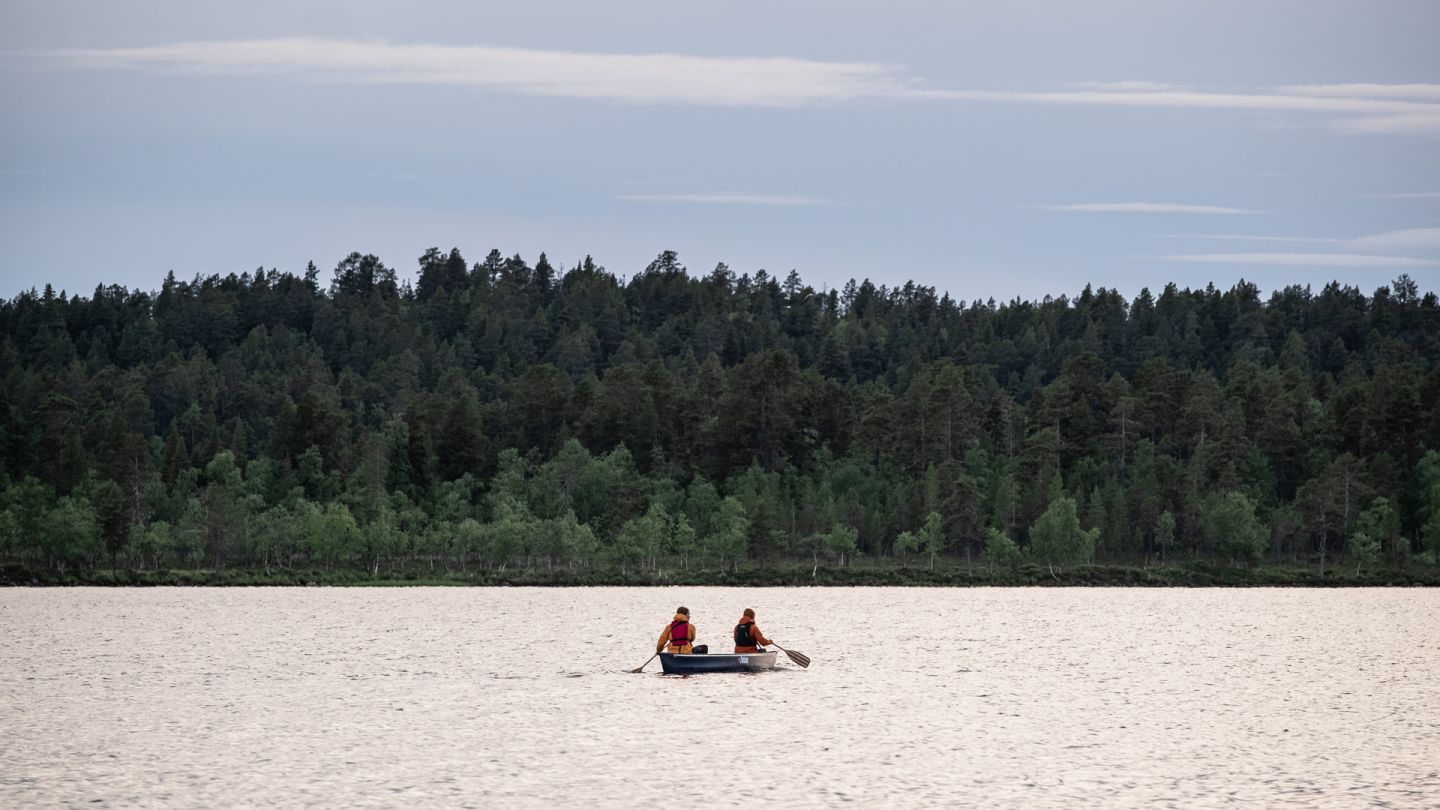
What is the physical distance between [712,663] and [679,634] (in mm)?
1531

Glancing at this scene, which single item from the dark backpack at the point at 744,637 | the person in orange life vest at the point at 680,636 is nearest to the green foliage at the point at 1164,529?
the dark backpack at the point at 744,637

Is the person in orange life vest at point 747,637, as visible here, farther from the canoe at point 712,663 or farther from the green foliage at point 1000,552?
the green foliage at point 1000,552

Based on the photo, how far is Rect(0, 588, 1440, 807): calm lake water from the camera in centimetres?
3447

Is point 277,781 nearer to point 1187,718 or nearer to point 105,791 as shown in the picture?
point 105,791

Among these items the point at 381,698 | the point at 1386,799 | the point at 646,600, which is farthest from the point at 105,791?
the point at 646,600

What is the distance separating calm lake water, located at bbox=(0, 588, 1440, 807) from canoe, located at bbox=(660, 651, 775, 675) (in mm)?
667

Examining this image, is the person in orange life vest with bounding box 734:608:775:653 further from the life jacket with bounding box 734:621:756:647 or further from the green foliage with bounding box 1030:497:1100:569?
the green foliage with bounding box 1030:497:1100:569

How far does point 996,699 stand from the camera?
50875mm

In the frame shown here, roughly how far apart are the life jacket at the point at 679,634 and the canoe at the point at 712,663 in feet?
2.18

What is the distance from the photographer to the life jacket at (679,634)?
5619 centimetres

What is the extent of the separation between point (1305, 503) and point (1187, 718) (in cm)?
13622

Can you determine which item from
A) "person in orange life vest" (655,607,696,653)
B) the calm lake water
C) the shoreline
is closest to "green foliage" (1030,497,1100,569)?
the shoreline

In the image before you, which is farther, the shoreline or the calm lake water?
the shoreline

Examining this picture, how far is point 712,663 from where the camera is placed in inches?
2215
